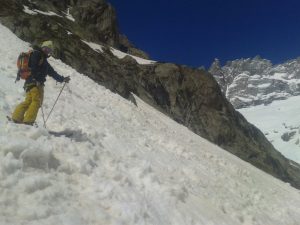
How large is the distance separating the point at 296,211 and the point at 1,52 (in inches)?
638

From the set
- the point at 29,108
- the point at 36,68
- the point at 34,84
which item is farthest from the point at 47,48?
the point at 29,108

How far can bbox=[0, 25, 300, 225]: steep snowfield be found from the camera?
27.8 feet

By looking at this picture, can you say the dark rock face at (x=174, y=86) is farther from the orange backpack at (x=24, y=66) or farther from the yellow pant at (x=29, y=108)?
the yellow pant at (x=29, y=108)

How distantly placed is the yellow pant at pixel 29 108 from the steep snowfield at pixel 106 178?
522mm

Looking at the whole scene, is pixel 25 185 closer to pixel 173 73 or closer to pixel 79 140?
pixel 79 140

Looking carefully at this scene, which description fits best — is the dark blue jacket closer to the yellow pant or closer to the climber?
the climber

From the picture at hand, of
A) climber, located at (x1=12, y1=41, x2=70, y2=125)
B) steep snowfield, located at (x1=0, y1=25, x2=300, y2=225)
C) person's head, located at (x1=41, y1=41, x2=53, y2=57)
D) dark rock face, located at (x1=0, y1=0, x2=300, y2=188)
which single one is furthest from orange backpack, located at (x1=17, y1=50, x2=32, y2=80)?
dark rock face, located at (x1=0, y1=0, x2=300, y2=188)

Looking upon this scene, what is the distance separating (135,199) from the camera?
10.4 m

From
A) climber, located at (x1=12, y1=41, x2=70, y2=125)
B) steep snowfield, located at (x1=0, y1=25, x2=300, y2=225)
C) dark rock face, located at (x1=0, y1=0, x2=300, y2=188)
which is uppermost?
dark rock face, located at (x1=0, y1=0, x2=300, y2=188)

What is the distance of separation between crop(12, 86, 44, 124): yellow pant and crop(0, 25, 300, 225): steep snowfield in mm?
522

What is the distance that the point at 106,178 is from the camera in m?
10.9

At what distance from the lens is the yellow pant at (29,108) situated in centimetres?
1187

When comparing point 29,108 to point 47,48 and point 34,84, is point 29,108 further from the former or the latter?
point 47,48

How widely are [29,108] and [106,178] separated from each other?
9.50 ft
